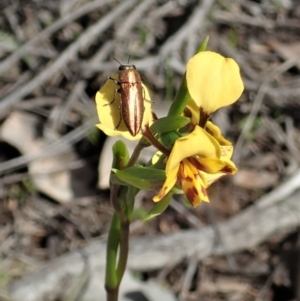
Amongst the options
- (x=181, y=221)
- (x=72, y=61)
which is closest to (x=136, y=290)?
(x=181, y=221)

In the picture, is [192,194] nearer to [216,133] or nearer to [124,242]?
[216,133]

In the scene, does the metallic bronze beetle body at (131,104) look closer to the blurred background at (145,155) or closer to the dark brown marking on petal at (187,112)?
the dark brown marking on petal at (187,112)

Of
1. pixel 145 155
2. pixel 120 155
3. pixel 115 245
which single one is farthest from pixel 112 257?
pixel 145 155

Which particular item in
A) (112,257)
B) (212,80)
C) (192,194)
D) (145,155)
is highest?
(212,80)

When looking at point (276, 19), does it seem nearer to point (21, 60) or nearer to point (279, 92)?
point (279, 92)

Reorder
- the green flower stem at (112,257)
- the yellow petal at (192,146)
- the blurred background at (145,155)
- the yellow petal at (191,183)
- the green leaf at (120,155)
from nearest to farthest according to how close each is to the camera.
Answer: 1. the yellow petal at (192,146)
2. the yellow petal at (191,183)
3. the green leaf at (120,155)
4. the green flower stem at (112,257)
5. the blurred background at (145,155)

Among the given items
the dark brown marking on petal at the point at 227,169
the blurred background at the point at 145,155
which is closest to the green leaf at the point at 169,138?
the dark brown marking on petal at the point at 227,169

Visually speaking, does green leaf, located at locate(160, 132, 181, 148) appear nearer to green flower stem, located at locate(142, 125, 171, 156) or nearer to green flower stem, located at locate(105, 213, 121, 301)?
green flower stem, located at locate(142, 125, 171, 156)

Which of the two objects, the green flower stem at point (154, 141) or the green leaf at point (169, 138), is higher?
the green leaf at point (169, 138)
